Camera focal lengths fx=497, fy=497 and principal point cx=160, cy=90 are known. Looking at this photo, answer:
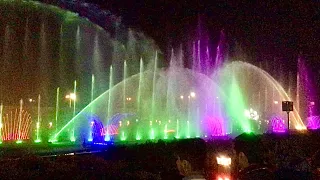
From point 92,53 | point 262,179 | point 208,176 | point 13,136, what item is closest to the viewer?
point 262,179

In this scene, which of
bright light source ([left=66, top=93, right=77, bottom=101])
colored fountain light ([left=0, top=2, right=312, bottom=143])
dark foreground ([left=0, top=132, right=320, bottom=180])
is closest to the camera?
dark foreground ([left=0, top=132, right=320, bottom=180])

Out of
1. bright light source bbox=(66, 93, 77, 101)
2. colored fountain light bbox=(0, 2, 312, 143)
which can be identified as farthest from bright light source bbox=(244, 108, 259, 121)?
bright light source bbox=(66, 93, 77, 101)

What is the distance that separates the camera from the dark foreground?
1265 cm

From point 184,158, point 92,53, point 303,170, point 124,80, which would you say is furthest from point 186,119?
point 303,170

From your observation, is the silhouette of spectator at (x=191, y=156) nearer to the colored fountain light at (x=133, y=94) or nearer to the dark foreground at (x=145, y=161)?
the dark foreground at (x=145, y=161)

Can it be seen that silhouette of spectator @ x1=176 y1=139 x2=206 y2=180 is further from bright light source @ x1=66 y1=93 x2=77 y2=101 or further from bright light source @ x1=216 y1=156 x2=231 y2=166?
bright light source @ x1=66 y1=93 x2=77 y2=101

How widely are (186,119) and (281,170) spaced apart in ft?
68.6

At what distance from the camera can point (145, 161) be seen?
15805 millimetres

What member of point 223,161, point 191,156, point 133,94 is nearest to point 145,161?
point 191,156

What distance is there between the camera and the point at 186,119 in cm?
3450

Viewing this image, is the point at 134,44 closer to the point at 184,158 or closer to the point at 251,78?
the point at 251,78

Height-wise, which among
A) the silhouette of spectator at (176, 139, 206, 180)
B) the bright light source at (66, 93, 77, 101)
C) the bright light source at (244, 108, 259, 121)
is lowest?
the silhouette of spectator at (176, 139, 206, 180)

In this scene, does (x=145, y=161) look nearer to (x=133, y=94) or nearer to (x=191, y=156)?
(x=191, y=156)

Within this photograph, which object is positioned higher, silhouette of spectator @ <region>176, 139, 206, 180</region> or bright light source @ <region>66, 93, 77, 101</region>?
bright light source @ <region>66, 93, 77, 101</region>
